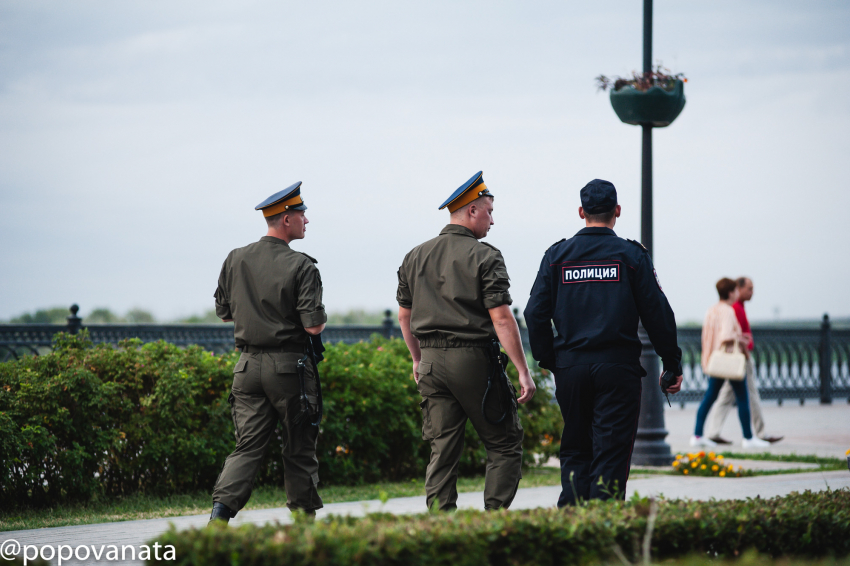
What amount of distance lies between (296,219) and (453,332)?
1281mm

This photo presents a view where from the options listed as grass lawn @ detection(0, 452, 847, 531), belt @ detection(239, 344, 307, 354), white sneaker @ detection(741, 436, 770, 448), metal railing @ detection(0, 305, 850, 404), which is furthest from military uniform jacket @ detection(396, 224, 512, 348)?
metal railing @ detection(0, 305, 850, 404)

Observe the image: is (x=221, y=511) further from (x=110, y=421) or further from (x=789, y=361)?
(x=789, y=361)

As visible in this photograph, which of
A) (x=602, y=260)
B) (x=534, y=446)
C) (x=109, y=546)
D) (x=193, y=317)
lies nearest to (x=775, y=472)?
(x=534, y=446)

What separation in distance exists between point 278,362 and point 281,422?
1.17ft

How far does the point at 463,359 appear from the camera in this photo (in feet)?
16.6

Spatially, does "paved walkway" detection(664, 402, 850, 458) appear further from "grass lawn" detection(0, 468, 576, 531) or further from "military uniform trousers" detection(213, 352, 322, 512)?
"military uniform trousers" detection(213, 352, 322, 512)

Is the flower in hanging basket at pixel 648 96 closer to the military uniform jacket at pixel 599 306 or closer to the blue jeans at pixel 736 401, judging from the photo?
the blue jeans at pixel 736 401

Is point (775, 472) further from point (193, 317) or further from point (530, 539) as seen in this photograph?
point (193, 317)

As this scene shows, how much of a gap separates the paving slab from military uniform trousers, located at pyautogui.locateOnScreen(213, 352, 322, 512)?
0.22m

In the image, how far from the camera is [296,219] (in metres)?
5.59

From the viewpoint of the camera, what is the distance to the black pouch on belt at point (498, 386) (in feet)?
16.5

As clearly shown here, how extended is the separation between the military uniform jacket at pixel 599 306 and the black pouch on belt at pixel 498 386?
211mm

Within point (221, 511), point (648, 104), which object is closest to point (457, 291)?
point (221, 511)

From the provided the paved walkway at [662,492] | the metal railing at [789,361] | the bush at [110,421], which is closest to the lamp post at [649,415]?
the paved walkway at [662,492]
